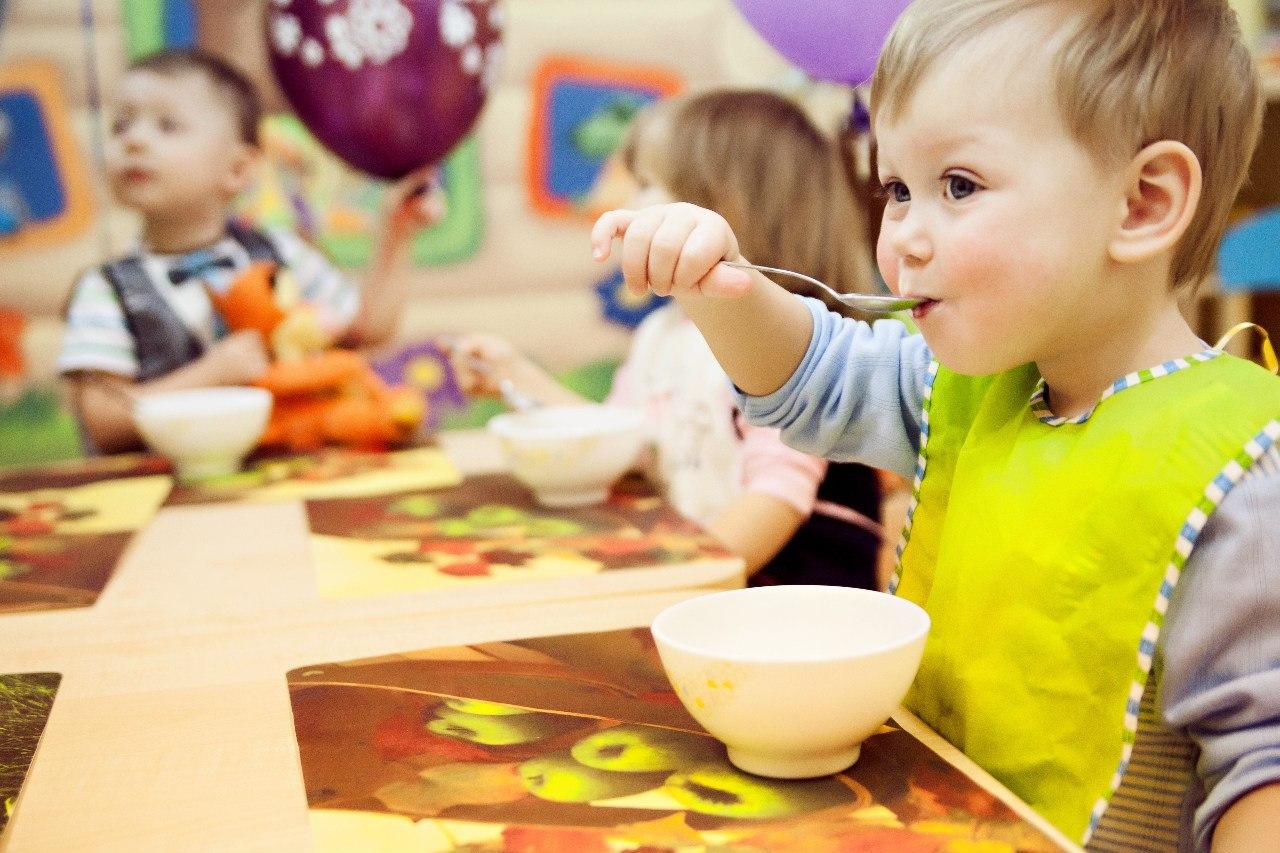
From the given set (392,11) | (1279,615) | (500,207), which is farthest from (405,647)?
(500,207)

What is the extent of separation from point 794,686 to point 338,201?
6.50ft

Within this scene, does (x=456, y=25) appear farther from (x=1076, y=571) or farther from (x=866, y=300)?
(x=1076, y=571)

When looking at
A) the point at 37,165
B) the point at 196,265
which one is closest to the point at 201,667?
the point at 196,265

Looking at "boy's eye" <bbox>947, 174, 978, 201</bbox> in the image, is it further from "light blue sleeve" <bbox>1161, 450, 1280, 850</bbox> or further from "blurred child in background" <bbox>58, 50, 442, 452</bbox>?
"blurred child in background" <bbox>58, 50, 442, 452</bbox>

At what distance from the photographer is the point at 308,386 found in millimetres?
1863

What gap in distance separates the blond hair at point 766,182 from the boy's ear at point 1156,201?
34.0 inches

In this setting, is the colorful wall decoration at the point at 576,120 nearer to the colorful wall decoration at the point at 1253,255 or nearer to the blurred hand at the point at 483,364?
the blurred hand at the point at 483,364

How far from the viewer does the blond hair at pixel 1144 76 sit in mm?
707

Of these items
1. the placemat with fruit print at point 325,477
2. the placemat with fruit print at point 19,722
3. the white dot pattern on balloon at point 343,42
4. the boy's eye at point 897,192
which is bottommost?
the placemat with fruit print at point 325,477

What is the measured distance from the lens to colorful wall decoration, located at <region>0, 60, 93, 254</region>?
7.39ft

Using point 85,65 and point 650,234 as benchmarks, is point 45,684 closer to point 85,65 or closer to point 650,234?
point 650,234

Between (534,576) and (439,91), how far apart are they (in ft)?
3.86

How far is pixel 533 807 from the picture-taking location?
1.98ft

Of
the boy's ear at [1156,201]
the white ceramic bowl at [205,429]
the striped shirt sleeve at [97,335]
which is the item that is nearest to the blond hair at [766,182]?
the white ceramic bowl at [205,429]
